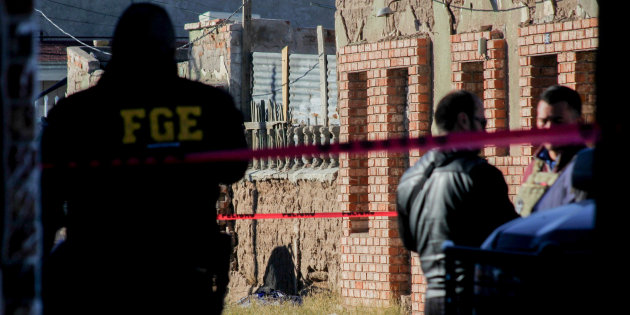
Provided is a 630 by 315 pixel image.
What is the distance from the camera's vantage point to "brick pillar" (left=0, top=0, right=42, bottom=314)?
89.2 inches

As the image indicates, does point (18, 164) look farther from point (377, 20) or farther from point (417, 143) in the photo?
point (377, 20)

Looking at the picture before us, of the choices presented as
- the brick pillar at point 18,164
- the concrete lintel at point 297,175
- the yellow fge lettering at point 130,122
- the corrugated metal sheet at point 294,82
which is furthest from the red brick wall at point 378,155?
the brick pillar at point 18,164

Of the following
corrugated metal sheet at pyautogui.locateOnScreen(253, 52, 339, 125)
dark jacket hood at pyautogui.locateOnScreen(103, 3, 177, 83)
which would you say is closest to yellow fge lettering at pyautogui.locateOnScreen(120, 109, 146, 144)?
dark jacket hood at pyautogui.locateOnScreen(103, 3, 177, 83)

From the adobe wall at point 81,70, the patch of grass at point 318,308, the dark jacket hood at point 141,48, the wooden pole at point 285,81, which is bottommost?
the patch of grass at point 318,308

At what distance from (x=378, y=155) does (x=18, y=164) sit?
6057 mm

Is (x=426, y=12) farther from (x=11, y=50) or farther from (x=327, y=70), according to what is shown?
(x=11, y=50)

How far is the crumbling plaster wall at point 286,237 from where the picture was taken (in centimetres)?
938

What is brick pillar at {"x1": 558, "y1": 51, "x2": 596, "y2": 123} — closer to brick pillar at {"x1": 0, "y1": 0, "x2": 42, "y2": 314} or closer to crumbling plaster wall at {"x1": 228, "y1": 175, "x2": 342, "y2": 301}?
crumbling plaster wall at {"x1": 228, "y1": 175, "x2": 342, "y2": 301}

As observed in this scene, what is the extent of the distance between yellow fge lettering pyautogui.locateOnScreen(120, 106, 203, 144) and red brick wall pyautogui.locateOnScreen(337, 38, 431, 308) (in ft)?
14.1

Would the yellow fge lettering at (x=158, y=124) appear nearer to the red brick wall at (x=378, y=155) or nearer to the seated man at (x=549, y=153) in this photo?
the seated man at (x=549, y=153)

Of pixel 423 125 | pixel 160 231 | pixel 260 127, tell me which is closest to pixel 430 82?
pixel 423 125

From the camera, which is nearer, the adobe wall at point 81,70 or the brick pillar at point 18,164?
the brick pillar at point 18,164

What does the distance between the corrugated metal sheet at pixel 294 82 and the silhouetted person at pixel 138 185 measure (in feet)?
24.7

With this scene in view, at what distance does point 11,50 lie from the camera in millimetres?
2264
